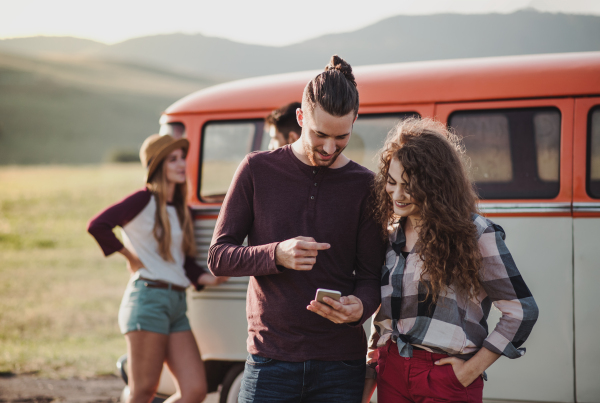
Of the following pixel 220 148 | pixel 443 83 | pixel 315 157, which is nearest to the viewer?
pixel 315 157

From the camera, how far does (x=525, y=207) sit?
3.45 metres

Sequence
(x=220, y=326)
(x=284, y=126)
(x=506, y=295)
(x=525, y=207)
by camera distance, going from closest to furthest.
Answer: (x=506, y=295) → (x=525, y=207) → (x=284, y=126) → (x=220, y=326)

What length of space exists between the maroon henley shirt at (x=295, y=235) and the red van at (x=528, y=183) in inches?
64.1

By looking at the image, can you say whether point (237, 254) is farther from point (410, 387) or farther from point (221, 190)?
point (221, 190)

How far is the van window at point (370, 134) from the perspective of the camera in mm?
3818

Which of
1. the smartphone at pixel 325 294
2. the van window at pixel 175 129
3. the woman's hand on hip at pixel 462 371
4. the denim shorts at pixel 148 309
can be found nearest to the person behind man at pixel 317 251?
the smartphone at pixel 325 294

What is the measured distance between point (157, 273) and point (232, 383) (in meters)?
1.04

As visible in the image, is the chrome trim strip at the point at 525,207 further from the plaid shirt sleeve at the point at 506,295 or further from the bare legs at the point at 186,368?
the bare legs at the point at 186,368

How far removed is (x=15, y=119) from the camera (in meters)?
51.5

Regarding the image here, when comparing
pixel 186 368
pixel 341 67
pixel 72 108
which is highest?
pixel 72 108

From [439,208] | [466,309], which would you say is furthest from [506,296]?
[439,208]

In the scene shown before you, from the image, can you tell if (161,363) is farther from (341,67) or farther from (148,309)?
(341,67)

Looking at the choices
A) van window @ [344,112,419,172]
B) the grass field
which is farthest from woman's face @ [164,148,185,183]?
the grass field

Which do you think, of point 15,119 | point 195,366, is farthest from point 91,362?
point 15,119
